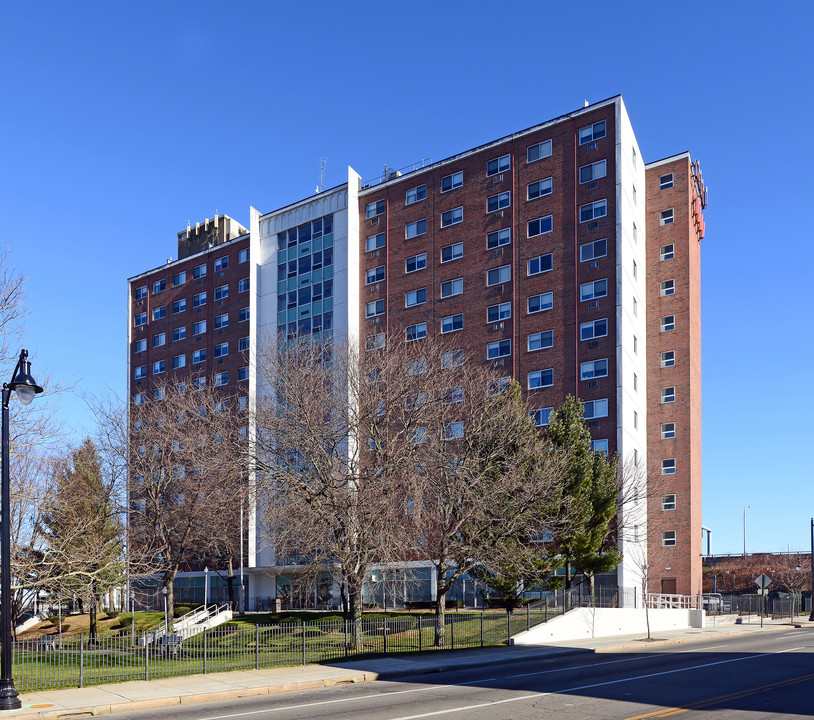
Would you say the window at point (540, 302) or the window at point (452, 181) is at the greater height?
the window at point (452, 181)

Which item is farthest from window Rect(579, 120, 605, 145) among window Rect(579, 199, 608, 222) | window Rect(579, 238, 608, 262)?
window Rect(579, 238, 608, 262)

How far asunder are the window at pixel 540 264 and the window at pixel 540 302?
174 cm

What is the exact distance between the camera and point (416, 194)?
67625 millimetres

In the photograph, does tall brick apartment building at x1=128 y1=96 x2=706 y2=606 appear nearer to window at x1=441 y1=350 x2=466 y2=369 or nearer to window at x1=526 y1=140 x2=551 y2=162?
window at x1=526 y1=140 x2=551 y2=162

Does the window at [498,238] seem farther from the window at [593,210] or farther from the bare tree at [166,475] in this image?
the bare tree at [166,475]

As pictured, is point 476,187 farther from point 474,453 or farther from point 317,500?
point 317,500

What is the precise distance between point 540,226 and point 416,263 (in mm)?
10637

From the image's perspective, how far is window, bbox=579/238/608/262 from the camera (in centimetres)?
5769

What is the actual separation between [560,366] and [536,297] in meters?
5.40

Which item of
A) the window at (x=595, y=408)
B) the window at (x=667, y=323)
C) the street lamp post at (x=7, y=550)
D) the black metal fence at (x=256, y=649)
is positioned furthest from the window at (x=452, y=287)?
the street lamp post at (x=7, y=550)

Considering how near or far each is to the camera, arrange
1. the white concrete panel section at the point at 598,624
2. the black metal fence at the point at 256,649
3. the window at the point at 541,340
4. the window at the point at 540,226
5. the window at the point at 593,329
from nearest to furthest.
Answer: the black metal fence at the point at 256,649 < the white concrete panel section at the point at 598,624 < the window at the point at 593,329 < the window at the point at 541,340 < the window at the point at 540,226

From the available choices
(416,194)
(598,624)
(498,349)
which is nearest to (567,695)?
(598,624)

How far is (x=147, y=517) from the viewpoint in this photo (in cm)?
4459

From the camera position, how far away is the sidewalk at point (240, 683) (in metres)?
18.0
